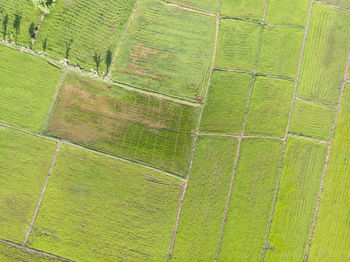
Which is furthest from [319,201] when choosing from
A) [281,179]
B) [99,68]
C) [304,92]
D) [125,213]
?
[99,68]

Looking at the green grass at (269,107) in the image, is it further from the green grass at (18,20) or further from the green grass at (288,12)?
the green grass at (18,20)

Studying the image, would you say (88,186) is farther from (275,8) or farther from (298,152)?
(275,8)

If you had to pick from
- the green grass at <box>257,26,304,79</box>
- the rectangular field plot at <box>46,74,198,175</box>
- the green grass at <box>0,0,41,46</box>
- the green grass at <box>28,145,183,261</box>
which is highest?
the green grass at <box>257,26,304,79</box>

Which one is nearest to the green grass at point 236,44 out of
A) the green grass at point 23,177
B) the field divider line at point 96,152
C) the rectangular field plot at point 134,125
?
the rectangular field plot at point 134,125

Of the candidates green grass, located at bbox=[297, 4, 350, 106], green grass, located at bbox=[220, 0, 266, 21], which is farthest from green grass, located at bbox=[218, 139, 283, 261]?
green grass, located at bbox=[220, 0, 266, 21]

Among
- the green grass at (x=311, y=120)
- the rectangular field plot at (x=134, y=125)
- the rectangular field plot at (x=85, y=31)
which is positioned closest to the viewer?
the rectangular field plot at (x=85, y=31)

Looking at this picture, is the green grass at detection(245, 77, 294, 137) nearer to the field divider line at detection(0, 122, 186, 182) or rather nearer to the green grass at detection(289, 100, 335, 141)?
the green grass at detection(289, 100, 335, 141)
